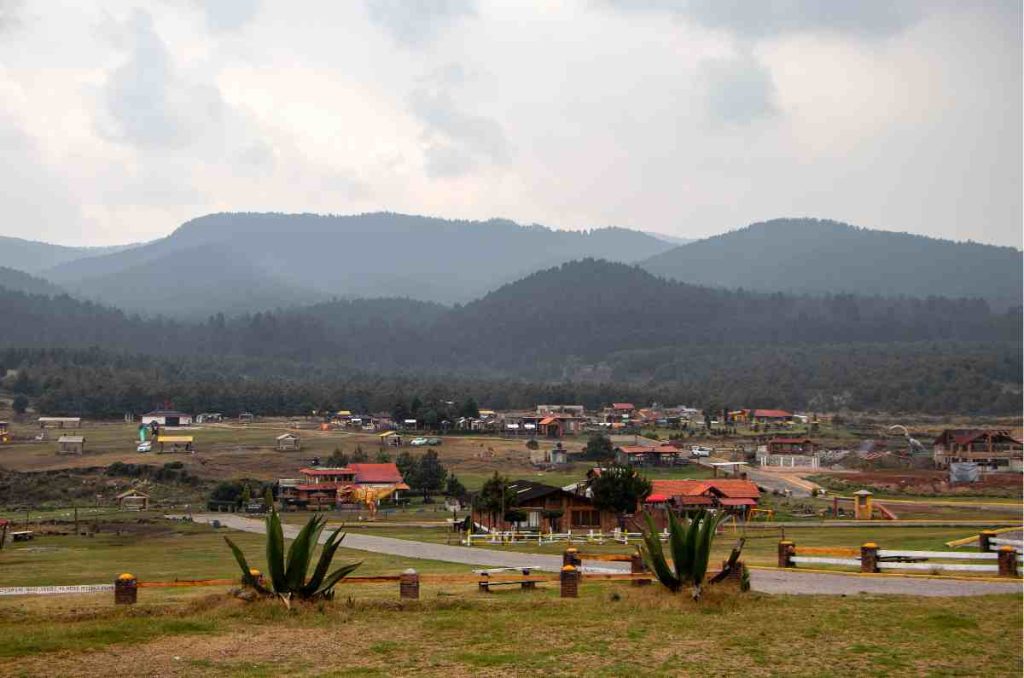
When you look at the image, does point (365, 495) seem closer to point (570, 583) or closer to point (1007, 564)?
point (570, 583)

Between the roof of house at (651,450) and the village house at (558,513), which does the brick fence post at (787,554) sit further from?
the roof of house at (651,450)

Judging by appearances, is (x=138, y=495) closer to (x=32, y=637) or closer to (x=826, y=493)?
(x=826, y=493)

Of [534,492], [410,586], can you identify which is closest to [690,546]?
[410,586]

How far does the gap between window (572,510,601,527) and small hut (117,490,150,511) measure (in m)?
28.2

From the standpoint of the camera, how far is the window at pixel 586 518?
→ 169 ft

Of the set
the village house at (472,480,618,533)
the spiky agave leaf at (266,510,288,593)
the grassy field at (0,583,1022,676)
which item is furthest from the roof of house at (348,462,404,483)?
the spiky agave leaf at (266,510,288,593)

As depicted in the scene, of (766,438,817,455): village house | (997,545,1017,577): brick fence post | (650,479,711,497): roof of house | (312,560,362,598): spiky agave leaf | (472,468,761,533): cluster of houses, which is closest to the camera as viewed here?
(312,560,362,598): spiky agave leaf

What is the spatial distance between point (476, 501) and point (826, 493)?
94.8 ft

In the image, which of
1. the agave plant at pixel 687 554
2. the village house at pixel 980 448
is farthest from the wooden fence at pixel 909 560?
the village house at pixel 980 448

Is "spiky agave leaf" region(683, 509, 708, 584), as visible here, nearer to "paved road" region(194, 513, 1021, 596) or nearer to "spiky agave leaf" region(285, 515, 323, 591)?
"paved road" region(194, 513, 1021, 596)

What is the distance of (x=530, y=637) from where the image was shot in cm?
1728

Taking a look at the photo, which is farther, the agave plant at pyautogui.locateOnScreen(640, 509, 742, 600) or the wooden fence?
the wooden fence

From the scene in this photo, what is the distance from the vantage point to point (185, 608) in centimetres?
1894

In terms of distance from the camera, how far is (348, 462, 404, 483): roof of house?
70.6m
